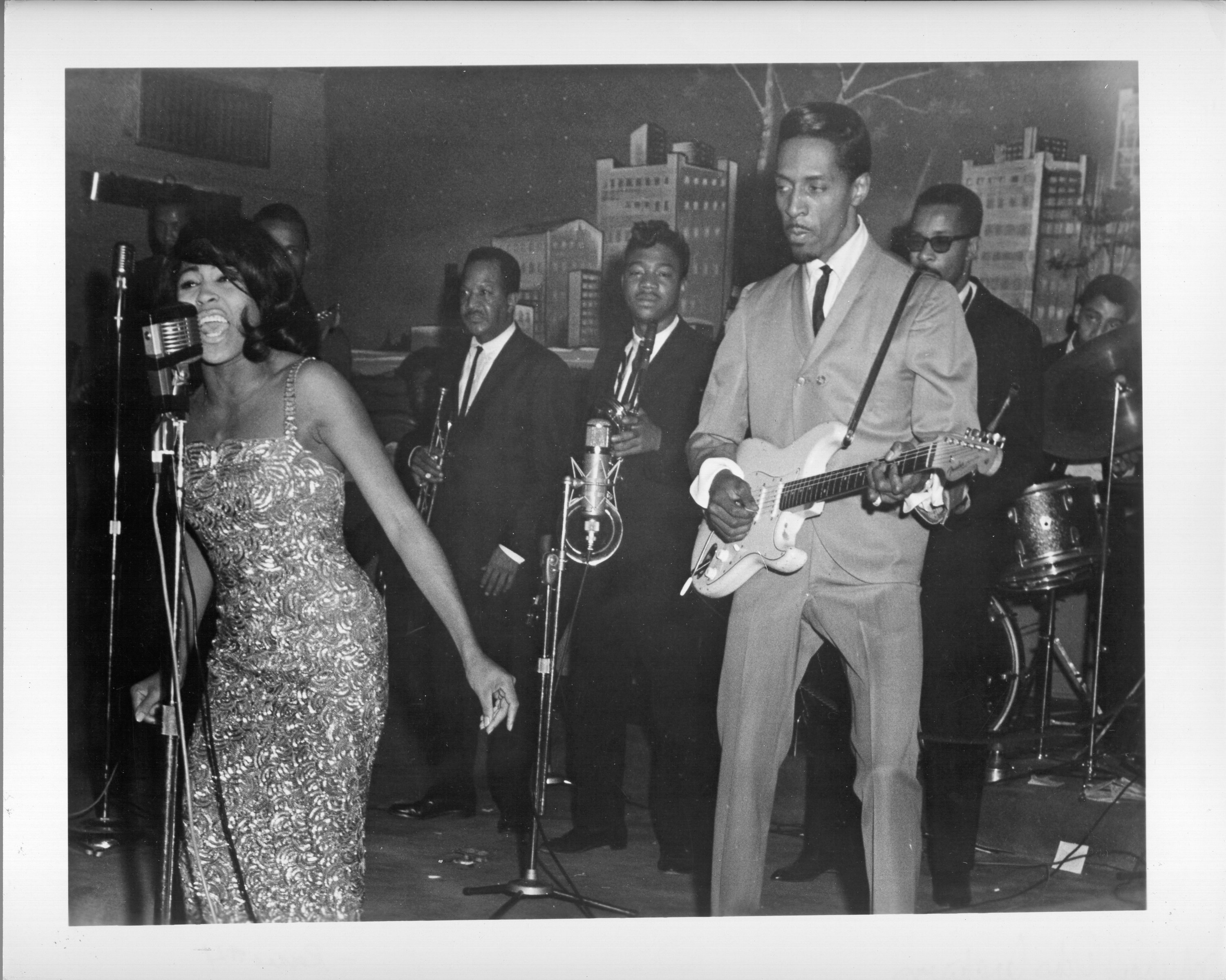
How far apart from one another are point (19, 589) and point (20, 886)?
81 centimetres

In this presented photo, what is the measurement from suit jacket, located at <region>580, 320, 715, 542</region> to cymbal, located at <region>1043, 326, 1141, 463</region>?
98cm

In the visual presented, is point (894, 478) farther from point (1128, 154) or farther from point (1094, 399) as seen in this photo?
point (1128, 154)

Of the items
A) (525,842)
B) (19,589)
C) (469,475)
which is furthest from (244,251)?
(525,842)

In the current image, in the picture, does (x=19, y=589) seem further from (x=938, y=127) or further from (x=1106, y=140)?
(x=1106, y=140)

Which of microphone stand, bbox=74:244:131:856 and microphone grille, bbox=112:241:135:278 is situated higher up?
microphone grille, bbox=112:241:135:278

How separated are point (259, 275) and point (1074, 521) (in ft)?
7.74

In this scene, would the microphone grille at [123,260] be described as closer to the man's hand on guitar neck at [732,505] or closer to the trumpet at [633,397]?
the trumpet at [633,397]

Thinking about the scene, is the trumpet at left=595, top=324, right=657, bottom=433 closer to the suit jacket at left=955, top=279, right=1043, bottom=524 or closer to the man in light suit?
the man in light suit

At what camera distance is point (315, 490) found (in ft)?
9.93

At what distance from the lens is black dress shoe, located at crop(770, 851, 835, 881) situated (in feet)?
11.9

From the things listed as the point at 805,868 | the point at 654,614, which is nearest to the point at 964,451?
the point at 654,614

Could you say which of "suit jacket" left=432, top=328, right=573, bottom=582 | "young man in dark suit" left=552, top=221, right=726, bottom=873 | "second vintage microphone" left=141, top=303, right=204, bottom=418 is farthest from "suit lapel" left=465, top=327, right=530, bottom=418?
"second vintage microphone" left=141, top=303, right=204, bottom=418

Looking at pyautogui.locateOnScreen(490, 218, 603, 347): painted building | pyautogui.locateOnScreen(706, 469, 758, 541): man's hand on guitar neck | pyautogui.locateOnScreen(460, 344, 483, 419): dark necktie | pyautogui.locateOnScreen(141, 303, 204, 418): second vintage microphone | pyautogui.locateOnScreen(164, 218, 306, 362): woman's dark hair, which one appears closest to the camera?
pyautogui.locateOnScreen(141, 303, 204, 418): second vintage microphone

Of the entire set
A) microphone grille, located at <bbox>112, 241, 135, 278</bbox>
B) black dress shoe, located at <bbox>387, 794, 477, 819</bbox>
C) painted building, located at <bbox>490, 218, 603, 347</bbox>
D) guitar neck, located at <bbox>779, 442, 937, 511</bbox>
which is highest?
painted building, located at <bbox>490, 218, 603, 347</bbox>
